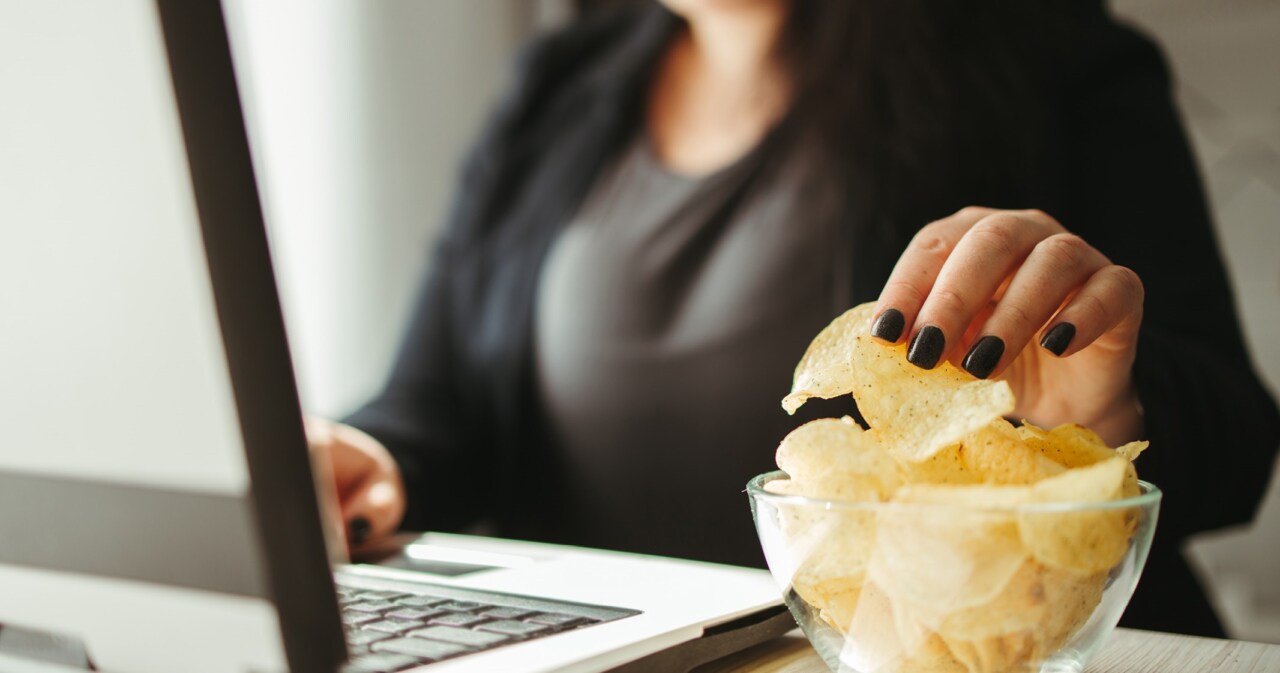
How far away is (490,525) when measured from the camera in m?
1.27

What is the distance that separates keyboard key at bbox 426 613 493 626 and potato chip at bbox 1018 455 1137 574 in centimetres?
24

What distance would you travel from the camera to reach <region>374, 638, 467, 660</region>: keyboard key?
41 cm

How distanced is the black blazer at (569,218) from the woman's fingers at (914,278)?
22cm

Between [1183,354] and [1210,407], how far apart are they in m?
0.04

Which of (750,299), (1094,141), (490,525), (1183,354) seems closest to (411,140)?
(490,525)

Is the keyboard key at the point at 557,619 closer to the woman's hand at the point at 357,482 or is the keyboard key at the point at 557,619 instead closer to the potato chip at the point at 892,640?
the potato chip at the point at 892,640

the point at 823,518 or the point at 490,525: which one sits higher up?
the point at 823,518

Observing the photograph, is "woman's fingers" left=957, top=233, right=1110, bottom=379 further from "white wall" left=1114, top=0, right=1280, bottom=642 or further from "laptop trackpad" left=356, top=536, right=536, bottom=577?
"white wall" left=1114, top=0, right=1280, bottom=642

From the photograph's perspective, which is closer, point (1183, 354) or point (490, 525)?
point (1183, 354)

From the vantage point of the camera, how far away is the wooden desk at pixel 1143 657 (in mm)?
458

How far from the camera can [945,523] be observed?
1.14 feet

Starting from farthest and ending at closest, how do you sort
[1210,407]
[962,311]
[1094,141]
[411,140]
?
[411,140]
[1094,141]
[1210,407]
[962,311]

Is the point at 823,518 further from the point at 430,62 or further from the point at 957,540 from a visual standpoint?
the point at 430,62

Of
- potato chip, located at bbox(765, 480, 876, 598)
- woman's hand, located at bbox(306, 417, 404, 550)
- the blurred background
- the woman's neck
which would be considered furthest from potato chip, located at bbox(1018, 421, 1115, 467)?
the blurred background
